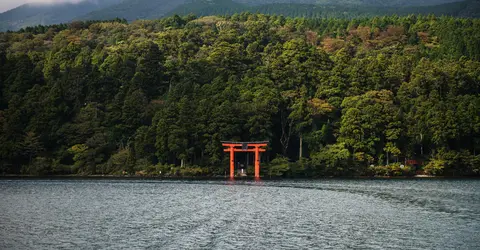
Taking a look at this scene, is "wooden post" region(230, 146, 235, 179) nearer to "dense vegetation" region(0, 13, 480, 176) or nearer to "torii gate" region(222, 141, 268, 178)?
"torii gate" region(222, 141, 268, 178)

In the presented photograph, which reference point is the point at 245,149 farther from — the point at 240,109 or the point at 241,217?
the point at 241,217

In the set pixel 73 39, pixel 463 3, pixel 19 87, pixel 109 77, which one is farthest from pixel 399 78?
pixel 463 3

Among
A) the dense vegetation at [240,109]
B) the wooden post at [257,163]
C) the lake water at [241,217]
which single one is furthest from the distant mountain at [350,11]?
the lake water at [241,217]

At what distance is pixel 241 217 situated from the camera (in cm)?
3412

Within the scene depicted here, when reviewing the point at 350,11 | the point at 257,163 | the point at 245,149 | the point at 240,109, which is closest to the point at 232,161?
the point at 245,149

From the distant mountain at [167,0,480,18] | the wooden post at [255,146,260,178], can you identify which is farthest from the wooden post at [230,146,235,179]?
the distant mountain at [167,0,480,18]

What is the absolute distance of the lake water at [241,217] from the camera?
87.4ft

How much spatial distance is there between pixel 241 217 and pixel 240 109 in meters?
37.4

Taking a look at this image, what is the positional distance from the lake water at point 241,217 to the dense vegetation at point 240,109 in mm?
14586

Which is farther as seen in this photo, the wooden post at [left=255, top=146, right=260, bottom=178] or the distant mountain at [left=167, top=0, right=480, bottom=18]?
the distant mountain at [left=167, top=0, right=480, bottom=18]

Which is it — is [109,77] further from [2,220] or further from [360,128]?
[2,220]

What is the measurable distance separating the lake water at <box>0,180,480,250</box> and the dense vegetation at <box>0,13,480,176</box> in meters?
14.6

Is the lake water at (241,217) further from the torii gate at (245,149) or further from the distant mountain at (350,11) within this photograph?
the distant mountain at (350,11)

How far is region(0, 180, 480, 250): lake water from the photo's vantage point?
26.6m
